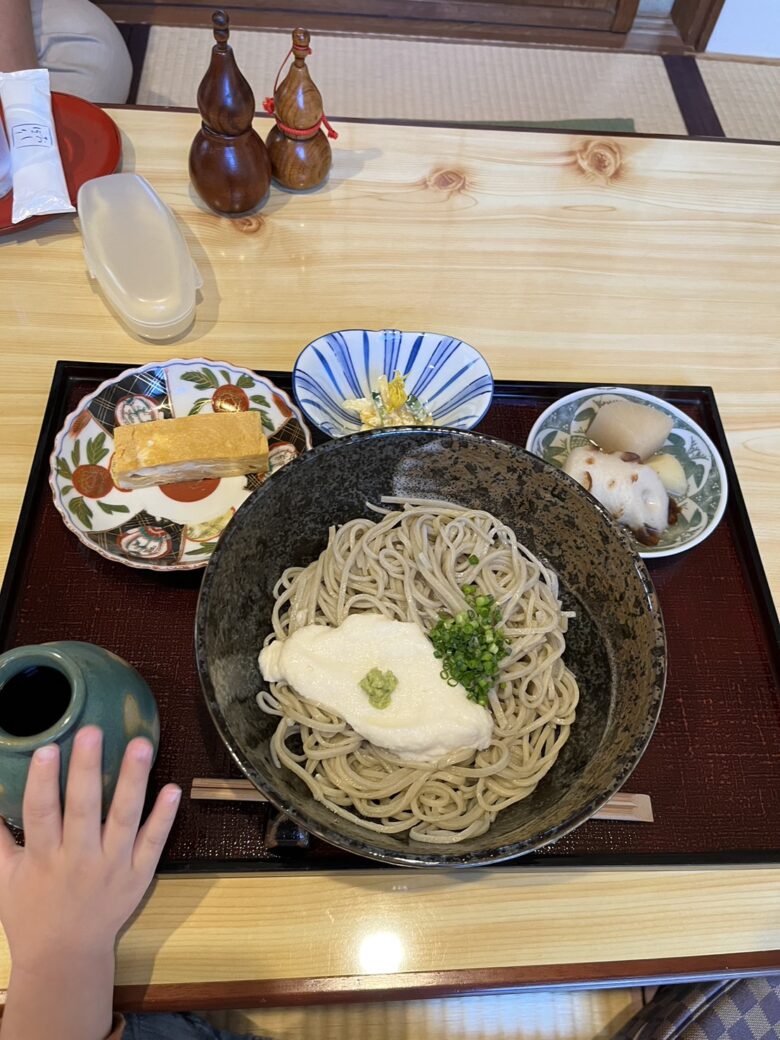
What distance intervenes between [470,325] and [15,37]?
1328 millimetres

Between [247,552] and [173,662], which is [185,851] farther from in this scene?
[247,552]

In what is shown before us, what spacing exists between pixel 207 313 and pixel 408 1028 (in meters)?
1.31

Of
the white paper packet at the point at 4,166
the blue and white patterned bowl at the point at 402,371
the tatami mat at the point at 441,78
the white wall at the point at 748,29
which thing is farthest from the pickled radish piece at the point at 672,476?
the white wall at the point at 748,29

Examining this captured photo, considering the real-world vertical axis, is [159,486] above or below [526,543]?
above

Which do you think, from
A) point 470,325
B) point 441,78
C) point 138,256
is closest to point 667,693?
point 470,325

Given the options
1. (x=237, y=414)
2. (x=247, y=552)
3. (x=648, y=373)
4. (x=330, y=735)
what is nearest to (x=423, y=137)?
(x=648, y=373)

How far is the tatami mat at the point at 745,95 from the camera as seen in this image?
11.2ft

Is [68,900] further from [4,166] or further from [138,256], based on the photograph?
[4,166]

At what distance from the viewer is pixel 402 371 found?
1.39 metres

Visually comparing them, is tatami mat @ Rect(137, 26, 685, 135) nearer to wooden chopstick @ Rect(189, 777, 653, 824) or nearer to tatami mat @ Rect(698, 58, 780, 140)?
tatami mat @ Rect(698, 58, 780, 140)

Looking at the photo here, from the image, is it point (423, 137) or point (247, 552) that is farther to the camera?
point (423, 137)

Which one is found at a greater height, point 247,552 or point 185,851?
point 247,552

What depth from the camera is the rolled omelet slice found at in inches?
49.8

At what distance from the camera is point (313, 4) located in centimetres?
348
